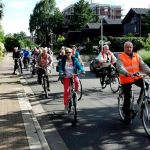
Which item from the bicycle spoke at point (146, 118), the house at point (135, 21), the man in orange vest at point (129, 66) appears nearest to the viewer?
the bicycle spoke at point (146, 118)

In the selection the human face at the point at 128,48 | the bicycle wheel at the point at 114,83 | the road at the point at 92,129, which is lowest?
the road at the point at 92,129

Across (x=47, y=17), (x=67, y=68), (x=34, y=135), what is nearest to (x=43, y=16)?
(x=47, y=17)

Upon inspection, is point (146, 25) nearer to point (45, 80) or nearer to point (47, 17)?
point (45, 80)

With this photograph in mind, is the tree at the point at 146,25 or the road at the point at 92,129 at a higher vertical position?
the tree at the point at 146,25

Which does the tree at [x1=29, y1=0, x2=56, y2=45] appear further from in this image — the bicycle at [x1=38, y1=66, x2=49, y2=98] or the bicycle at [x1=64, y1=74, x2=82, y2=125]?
the bicycle at [x1=64, y1=74, x2=82, y2=125]

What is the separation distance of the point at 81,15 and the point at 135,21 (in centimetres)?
4065

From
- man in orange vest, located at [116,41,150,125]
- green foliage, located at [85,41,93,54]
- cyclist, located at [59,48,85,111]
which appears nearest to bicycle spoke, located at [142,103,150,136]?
man in orange vest, located at [116,41,150,125]

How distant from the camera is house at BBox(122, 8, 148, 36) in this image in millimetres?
67688

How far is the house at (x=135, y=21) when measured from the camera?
67688 mm

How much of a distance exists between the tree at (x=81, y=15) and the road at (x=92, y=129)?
9502 cm

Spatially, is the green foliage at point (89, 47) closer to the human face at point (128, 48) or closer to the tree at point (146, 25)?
the tree at point (146, 25)

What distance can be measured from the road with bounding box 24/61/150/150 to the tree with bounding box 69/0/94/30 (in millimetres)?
95025

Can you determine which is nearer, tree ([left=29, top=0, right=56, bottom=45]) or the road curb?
the road curb

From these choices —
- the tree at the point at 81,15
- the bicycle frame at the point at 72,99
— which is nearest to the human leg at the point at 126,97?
the bicycle frame at the point at 72,99
